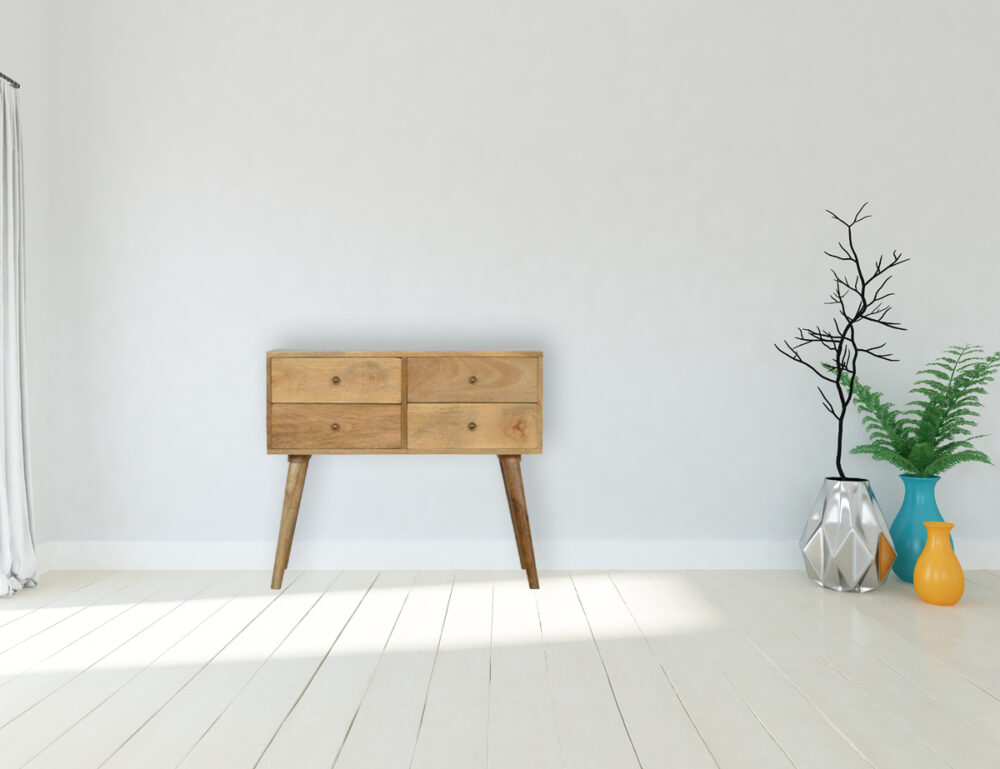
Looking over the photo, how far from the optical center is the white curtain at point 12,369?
8.48 feet

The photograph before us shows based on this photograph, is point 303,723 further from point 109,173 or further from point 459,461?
point 109,173

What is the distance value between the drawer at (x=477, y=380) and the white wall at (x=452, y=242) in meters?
0.30

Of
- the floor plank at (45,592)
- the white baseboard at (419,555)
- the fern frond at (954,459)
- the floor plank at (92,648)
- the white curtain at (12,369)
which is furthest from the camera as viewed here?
the white baseboard at (419,555)

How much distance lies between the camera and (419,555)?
2.90 m

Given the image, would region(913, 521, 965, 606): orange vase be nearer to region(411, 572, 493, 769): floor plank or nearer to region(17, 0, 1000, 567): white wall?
region(17, 0, 1000, 567): white wall

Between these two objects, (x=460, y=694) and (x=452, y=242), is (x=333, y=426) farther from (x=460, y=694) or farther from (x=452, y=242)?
(x=460, y=694)

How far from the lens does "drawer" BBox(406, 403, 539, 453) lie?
8.63ft

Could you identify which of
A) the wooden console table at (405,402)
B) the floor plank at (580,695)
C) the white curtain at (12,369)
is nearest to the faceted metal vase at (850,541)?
the floor plank at (580,695)

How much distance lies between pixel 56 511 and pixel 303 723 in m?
1.84

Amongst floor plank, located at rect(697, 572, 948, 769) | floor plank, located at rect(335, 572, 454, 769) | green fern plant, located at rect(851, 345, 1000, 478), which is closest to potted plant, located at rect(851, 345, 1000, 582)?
green fern plant, located at rect(851, 345, 1000, 478)

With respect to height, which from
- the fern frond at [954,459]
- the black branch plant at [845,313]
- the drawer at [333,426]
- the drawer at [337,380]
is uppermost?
the black branch plant at [845,313]

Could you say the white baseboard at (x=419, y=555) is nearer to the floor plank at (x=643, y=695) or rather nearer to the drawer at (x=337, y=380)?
the floor plank at (x=643, y=695)

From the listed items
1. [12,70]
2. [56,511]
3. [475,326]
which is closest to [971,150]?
[475,326]

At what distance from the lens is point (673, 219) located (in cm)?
294
